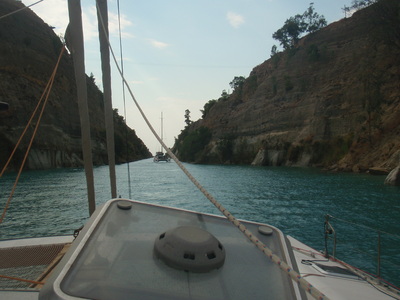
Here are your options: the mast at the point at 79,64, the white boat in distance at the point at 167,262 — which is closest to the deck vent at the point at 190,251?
the white boat in distance at the point at 167,262

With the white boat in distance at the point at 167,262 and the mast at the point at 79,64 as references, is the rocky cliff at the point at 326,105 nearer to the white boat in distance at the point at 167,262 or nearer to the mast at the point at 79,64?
the mast at the point at 79,64

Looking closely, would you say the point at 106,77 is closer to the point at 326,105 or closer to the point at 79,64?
the point at 79,64

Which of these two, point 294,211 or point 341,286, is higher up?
point 341,286

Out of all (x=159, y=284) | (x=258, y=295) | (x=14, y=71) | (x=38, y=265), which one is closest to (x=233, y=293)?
(x=258, y=295)

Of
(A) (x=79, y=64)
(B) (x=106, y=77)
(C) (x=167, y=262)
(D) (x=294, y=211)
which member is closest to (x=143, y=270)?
(C) (x=167, y=262)

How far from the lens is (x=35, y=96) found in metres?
64.1

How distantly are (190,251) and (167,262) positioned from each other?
18 cm

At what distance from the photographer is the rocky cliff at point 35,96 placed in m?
58.1

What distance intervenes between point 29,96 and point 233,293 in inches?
2737

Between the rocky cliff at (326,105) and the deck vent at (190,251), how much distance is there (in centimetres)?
4191

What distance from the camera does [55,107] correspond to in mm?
67625

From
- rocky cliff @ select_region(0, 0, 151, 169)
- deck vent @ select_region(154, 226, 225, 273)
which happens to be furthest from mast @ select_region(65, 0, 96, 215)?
rocky cliff @ select_region(0, 0, 151, 169)

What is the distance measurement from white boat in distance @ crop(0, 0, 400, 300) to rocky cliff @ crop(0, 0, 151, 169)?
58.5 metres

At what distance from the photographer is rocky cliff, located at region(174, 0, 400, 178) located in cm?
4842
